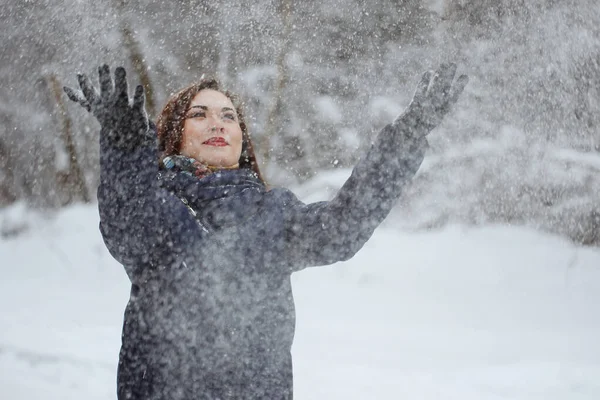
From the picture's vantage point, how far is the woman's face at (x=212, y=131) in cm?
152

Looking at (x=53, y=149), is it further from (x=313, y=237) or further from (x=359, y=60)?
(x=313, y=237)

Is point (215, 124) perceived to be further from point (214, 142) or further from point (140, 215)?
point (140, 215)

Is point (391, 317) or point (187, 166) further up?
point (391, 317)

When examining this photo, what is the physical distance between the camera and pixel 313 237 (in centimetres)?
133

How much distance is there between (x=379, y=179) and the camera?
129 cm

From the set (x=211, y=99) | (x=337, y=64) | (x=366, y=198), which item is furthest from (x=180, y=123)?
(x=337, y=64)

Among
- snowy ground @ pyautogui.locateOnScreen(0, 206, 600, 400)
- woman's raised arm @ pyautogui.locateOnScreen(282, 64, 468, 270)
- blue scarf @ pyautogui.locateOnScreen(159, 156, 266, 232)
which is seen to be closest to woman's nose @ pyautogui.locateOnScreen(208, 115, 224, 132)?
blue scarf @ pyautogui.locateOnScreen(159, 156, 266, 232)

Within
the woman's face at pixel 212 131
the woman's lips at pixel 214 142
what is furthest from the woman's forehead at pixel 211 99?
the woman's lips at pixel 214 142

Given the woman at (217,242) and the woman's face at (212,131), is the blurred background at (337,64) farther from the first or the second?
the woman at (217,242)

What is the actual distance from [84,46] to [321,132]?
8.06 feet

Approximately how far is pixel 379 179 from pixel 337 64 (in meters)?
5.21

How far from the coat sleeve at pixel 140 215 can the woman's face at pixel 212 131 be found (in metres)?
0.15

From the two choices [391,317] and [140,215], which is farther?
[391,317]

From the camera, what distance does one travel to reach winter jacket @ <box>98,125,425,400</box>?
1.31m
